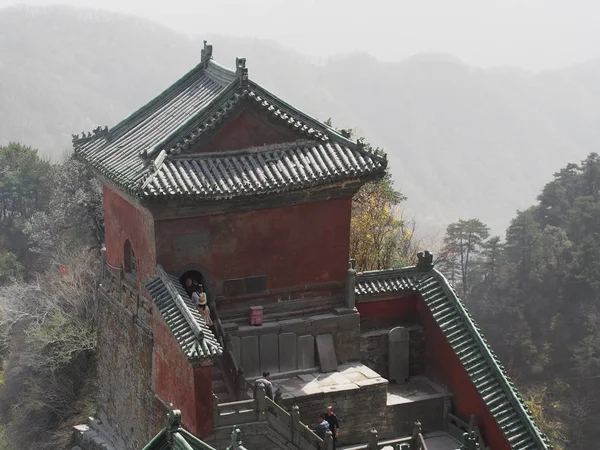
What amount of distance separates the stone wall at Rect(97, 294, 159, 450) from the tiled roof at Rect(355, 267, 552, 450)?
15.2 ft

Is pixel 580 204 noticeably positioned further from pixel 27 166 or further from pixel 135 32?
pixel 135 32

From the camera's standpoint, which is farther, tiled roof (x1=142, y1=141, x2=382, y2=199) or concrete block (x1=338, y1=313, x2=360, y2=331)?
concrete block (x1=338, y1=313, x2=360, y2=331)

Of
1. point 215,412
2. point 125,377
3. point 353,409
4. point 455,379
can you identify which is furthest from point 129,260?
point 455,379

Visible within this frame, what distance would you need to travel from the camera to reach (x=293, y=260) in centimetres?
1898

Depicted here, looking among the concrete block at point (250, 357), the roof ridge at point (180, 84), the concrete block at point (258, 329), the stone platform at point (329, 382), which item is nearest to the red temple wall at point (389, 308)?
the stone platform at point (329, 382)

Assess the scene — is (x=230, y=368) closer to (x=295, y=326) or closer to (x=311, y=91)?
(x=295, y=326)

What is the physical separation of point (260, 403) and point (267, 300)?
3.07m

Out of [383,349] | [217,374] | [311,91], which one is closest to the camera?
[217,374]

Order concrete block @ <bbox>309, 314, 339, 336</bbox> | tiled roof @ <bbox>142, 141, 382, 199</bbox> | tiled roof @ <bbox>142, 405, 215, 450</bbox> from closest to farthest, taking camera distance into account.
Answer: tiled roof @ <bbox>142, 405, 215, 450</bbox>
tiled roof @ <bbox>142, 141, 382, 199</bbox>
concrete block @ <bbox>309, 314, 339, 336</bbox>

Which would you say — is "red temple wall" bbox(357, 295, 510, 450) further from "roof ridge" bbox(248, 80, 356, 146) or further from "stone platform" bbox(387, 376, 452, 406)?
"roof ridge" bbox(248, 80, 356, 146)

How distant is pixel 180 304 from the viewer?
653 inches

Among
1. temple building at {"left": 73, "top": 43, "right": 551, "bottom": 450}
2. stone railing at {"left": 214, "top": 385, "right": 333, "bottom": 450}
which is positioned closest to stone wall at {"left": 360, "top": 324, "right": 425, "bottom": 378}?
temple building at {"left": 73, "top": 43, "right": 551, "bottom": 450}

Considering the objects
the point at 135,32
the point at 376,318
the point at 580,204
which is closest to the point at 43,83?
the point at 135,32

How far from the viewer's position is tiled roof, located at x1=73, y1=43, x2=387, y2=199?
674 inches
